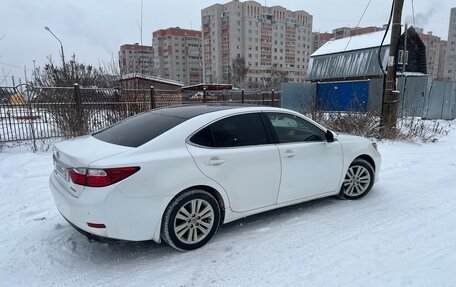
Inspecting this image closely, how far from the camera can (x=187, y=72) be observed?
9862cm

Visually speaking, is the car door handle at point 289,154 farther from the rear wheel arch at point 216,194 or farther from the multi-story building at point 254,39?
the multi-story building at point 254,39

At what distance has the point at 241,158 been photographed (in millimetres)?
3354

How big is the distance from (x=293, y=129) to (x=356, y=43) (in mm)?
28083

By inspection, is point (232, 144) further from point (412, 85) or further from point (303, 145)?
point (412, 85)

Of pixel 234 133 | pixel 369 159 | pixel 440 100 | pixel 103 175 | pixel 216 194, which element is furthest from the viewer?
pixel 440 100

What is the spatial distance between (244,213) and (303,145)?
3.96 ft

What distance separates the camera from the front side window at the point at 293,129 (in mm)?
3861

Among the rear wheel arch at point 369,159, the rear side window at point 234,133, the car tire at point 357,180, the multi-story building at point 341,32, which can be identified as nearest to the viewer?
the rear side window at point 234,133

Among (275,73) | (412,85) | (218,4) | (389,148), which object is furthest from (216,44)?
(389,148)

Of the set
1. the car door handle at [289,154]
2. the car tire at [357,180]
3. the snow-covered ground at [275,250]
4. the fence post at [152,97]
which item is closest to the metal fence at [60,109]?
the fence post at [152,97]

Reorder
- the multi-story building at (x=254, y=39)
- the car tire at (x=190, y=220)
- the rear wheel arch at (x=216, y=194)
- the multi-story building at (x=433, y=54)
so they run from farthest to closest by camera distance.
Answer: the multi-story building at (x=254, y=39) → the multi-story building at (x=433, y=54) → the rear wheel arch at (x=216, y=194) → the car tire at (x=190, y=220)

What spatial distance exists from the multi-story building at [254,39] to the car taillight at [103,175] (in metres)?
79.8

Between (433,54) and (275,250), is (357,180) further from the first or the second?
(433,54)

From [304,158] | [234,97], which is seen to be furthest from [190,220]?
[234,97]
